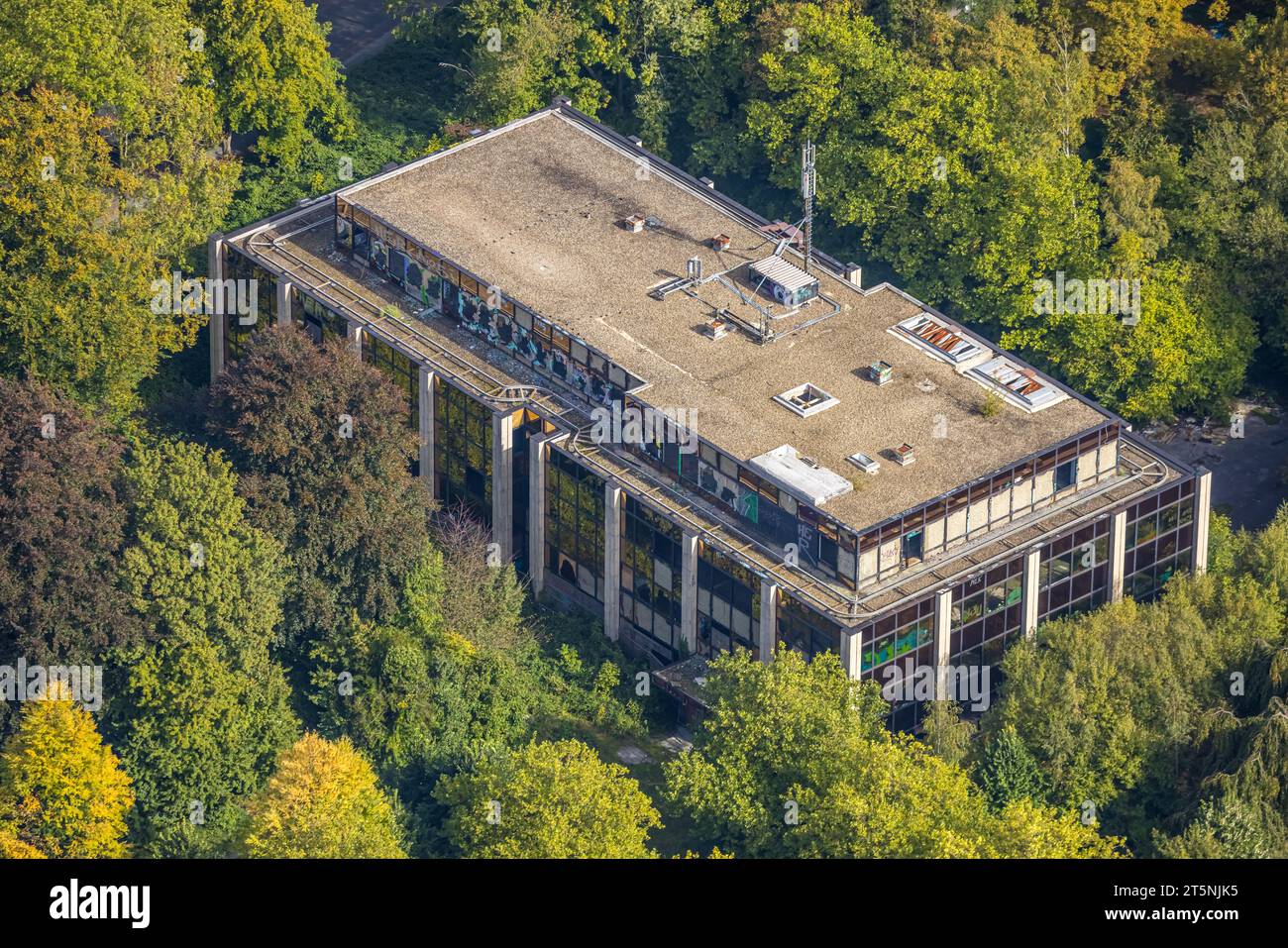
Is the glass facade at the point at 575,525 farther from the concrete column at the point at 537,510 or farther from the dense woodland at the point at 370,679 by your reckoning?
the dense woodland at the point at 370,679

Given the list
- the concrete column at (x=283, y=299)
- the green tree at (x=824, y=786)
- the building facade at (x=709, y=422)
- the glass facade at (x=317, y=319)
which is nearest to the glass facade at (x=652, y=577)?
the building facade at (x=709, y=422)

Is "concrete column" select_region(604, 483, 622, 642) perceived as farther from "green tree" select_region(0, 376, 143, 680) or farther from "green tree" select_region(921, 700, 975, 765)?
"green tree" select_region(0, 376, 143, 680)

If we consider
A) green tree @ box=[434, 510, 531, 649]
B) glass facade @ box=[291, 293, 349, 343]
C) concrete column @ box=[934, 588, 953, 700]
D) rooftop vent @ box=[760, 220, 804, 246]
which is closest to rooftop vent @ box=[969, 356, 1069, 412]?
concrete column @ box=[934, 588, 953, 700]

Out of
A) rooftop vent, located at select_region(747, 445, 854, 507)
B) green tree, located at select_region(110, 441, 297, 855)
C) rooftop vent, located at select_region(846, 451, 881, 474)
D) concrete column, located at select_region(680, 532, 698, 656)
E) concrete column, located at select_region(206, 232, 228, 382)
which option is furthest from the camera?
concrete column, located at select_region(206, 232, 228, 382)

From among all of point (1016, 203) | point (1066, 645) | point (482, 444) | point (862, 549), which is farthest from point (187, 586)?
point (1016, 203)

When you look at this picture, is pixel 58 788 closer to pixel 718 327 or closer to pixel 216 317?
pixel 216 317

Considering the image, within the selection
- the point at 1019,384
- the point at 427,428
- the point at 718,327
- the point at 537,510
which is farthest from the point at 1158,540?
the point at 427,428

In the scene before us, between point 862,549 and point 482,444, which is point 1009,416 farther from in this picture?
point 482,444
